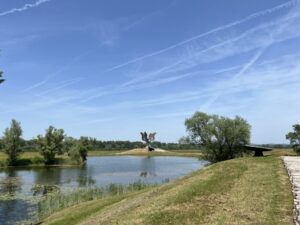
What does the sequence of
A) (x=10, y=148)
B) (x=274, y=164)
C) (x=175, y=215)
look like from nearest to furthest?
(x=175, y=215) → (x=274, y=164) → (x=10, y=148)

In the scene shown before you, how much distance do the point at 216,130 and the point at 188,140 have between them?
4.31m

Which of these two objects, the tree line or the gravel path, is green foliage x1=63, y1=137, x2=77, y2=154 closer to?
the tree line

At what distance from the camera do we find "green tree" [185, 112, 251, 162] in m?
47.3

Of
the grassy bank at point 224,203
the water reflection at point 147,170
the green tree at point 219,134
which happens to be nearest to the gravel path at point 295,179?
the grassy bank at point 224,203

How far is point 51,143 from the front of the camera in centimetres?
9244

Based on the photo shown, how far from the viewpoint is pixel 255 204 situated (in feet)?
40.6

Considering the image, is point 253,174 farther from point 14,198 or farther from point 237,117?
point 237,117

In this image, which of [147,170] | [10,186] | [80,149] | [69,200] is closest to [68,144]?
[80,149]

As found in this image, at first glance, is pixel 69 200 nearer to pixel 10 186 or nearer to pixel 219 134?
pixel 10 186

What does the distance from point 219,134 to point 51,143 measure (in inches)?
2220

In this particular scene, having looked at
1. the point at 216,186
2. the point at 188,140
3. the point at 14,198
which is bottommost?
the point at 14,198

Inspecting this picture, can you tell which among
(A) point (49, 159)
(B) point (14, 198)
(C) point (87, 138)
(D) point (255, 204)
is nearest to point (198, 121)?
(B) point (14, 198)

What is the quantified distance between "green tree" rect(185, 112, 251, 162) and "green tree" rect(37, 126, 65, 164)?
51837mm

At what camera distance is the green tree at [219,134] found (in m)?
47.3
